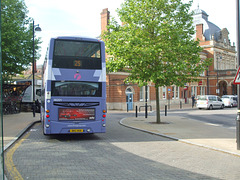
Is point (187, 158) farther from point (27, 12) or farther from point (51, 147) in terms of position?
point (27, 12)

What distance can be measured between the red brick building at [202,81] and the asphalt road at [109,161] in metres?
24.6

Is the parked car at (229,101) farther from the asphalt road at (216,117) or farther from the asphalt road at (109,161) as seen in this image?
the asphalt road at (109,161)

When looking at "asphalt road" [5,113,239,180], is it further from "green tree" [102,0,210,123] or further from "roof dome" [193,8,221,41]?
"roof dome" [193,8,221,41]

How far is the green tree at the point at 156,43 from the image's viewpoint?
15.5 metres

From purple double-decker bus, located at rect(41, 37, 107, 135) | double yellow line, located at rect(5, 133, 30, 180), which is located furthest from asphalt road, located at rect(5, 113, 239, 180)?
purple double-decker bus, located at rect(41, 37, 107, 135)

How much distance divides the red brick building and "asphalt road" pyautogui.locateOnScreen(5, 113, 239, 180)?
24.6 meters

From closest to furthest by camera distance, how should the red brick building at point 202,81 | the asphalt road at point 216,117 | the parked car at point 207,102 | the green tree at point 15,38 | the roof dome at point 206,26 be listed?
the asphalt road at point 216,117 < the green tree at point 15,38 < the parked car at point 207,102 < the red brick building at point 202,81 < the roof dome at point 206,26

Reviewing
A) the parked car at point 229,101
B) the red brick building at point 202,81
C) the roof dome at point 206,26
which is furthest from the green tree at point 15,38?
the roof dome at point 206,26

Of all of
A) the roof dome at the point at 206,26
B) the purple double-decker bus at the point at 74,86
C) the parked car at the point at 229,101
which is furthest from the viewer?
the roof dome at the point at 206,26

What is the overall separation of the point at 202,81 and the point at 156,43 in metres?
42.5

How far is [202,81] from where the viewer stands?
5591cm

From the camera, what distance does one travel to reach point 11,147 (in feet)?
29.6

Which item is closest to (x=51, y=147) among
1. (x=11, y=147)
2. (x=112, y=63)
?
(x=11, y=147)

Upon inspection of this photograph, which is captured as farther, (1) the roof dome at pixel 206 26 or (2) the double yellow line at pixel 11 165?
(1) the roof dome at pixel 206 26
